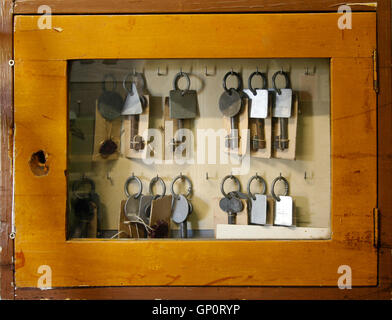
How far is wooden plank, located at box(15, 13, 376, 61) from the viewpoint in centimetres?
80

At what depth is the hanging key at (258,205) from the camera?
86 centimetres

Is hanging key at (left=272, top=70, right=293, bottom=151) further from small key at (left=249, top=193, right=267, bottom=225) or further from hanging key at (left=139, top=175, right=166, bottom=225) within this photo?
hanging key at (left=139, top=175, right=166, bottom=225)

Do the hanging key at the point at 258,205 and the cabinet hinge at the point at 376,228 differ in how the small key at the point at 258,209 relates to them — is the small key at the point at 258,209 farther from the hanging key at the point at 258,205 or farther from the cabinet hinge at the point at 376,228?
the cabinet hinge at the point at 376,228

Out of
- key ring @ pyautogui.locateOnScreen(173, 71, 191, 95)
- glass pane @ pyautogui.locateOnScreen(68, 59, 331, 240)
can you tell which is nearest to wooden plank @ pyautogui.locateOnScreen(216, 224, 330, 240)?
glass pane @ pyautogui.locateOnScreen(68, 59, 331, 240)

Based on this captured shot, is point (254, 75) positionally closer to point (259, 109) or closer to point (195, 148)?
point (259, 109)

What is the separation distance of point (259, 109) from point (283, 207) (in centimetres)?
23

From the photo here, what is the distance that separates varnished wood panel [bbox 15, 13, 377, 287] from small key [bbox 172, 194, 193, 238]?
0.07 metres

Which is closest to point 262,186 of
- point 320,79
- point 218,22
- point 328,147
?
point 328,147

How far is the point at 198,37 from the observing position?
0.81m

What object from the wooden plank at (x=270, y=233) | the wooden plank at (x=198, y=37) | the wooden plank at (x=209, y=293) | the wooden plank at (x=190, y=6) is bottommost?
the wooden plank at (x=209, y=293)

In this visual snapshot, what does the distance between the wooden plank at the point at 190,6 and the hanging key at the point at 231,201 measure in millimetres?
380

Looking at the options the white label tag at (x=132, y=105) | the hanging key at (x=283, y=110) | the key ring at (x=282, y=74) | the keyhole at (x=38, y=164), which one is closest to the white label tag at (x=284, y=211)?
the hanging key at (x=283, y=110)

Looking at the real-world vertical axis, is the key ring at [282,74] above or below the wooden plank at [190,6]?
below

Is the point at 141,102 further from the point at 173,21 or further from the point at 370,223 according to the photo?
the point at 370,223
